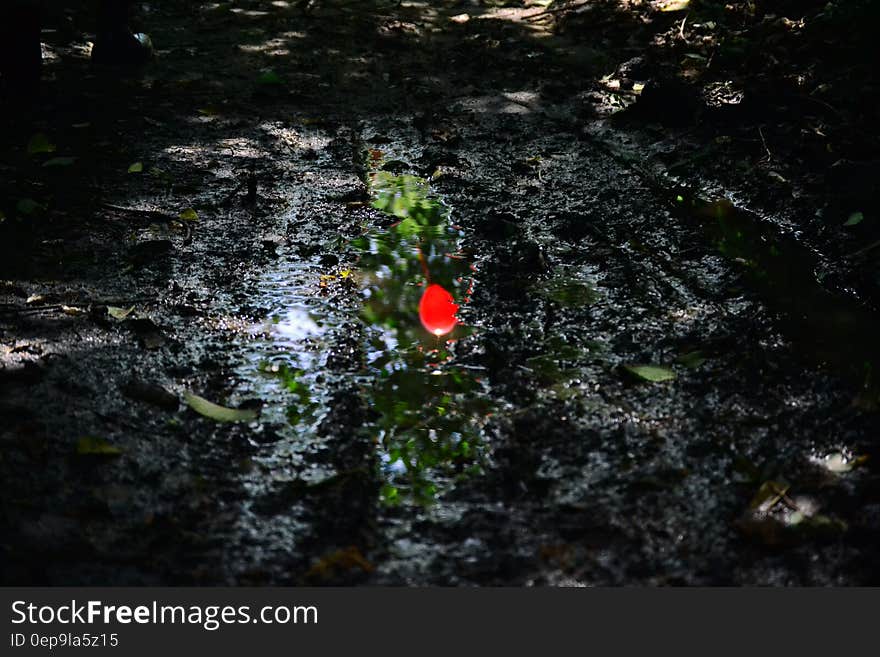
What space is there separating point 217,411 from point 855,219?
8.14 ft

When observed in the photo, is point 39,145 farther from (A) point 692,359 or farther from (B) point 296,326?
(A) point 692,359

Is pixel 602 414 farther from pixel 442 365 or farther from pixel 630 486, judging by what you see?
pixel 442 365

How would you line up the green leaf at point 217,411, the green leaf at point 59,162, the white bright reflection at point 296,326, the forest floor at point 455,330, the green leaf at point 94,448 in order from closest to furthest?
1. the forest floor at point 455,330
2. the green leaf at point 94,448
3. the green leaf at point 217,411
4. the white bright reflection at point 296,326
5. the green leaf at point 59,162

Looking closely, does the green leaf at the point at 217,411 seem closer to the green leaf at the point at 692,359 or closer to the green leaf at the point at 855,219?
the green leaf at the point at 692,359

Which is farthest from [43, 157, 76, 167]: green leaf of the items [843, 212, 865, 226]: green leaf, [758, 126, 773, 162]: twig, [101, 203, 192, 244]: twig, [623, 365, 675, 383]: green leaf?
[843, 212, 865, 226]: green leaf

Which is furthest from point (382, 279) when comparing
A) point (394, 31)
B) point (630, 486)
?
point (394, 31)

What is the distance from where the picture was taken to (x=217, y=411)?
2.43 m

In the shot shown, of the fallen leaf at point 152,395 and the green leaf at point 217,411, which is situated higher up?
the fallen leaf at point 152,395

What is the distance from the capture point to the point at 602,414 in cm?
242

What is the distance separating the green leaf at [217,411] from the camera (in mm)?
2412

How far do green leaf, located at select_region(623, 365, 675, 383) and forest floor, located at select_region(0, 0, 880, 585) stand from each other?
1 cm

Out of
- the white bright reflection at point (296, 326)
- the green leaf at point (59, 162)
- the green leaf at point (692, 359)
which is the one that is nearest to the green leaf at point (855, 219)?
the green leaf at point (692, 359)

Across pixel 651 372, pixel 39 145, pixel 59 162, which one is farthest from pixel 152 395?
pixel 39 145

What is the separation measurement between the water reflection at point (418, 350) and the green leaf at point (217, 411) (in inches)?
13.6
